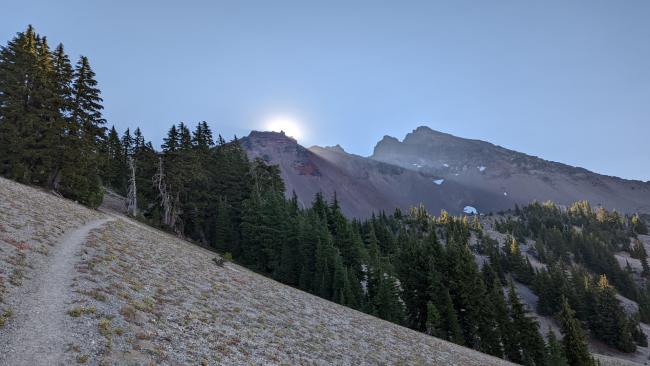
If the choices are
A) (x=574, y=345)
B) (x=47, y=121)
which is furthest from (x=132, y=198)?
(x=574, y=345)

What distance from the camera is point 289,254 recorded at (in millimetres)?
62188

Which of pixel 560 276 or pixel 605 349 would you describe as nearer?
pixel 605 349

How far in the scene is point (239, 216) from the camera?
228 ft

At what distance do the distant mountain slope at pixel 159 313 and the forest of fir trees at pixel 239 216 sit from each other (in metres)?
13.0

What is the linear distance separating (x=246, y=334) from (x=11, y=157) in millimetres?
38940

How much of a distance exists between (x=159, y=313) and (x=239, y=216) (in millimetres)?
55377

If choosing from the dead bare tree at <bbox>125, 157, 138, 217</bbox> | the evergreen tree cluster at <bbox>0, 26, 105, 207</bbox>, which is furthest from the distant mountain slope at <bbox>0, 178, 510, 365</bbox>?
the dead bare tree at <bbox>125, 157, 138, 217</bbox>

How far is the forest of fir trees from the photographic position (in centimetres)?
4197

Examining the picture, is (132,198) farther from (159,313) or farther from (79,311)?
(79,311)

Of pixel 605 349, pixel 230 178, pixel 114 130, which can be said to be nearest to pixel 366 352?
pixel 230 178

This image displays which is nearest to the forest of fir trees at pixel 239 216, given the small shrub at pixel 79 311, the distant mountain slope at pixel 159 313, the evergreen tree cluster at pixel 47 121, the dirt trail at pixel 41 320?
the evergreen tree cluster at pixel 47 121

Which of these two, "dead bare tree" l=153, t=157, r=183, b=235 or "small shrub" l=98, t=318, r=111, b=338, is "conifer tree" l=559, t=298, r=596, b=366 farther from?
"dead bare tree" l=153, t=157, r=183, b=235

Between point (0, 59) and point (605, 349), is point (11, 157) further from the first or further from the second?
point (605, 349)

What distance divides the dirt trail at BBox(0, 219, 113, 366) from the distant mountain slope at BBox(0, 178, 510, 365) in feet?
0.21
